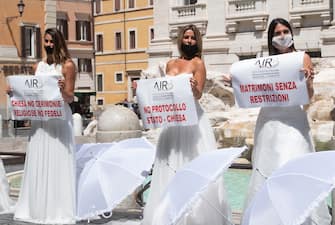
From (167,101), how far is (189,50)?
469 mm

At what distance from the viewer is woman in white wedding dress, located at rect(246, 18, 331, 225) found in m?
5.62

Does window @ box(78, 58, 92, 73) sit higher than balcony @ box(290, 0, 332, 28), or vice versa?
balcony @ box(290, 0, 332, 28)

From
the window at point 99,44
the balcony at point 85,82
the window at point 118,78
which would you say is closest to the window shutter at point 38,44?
the balcony at point 85,82

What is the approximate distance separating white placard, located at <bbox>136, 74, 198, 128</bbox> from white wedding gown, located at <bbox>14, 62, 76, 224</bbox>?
1205mm

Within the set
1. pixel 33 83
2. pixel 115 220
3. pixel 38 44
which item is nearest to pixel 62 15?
pixel 38 44

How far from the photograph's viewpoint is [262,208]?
501cm

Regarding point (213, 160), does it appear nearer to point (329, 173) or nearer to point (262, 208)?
point (262, 208)

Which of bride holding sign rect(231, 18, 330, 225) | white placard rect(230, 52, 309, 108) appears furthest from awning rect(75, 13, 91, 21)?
bride holding sign rect(231, 18, 330, 225)

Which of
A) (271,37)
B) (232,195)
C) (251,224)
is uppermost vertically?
(271,37)

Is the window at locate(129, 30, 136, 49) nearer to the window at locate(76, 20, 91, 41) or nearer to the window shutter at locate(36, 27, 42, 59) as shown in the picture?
the window at locate(76, 20, 91, 41)

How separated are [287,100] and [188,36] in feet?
3.67

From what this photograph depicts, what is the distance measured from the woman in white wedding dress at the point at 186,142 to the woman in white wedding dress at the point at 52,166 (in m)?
1.28

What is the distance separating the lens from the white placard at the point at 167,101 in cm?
615

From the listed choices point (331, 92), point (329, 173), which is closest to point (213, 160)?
point (329, 173)
